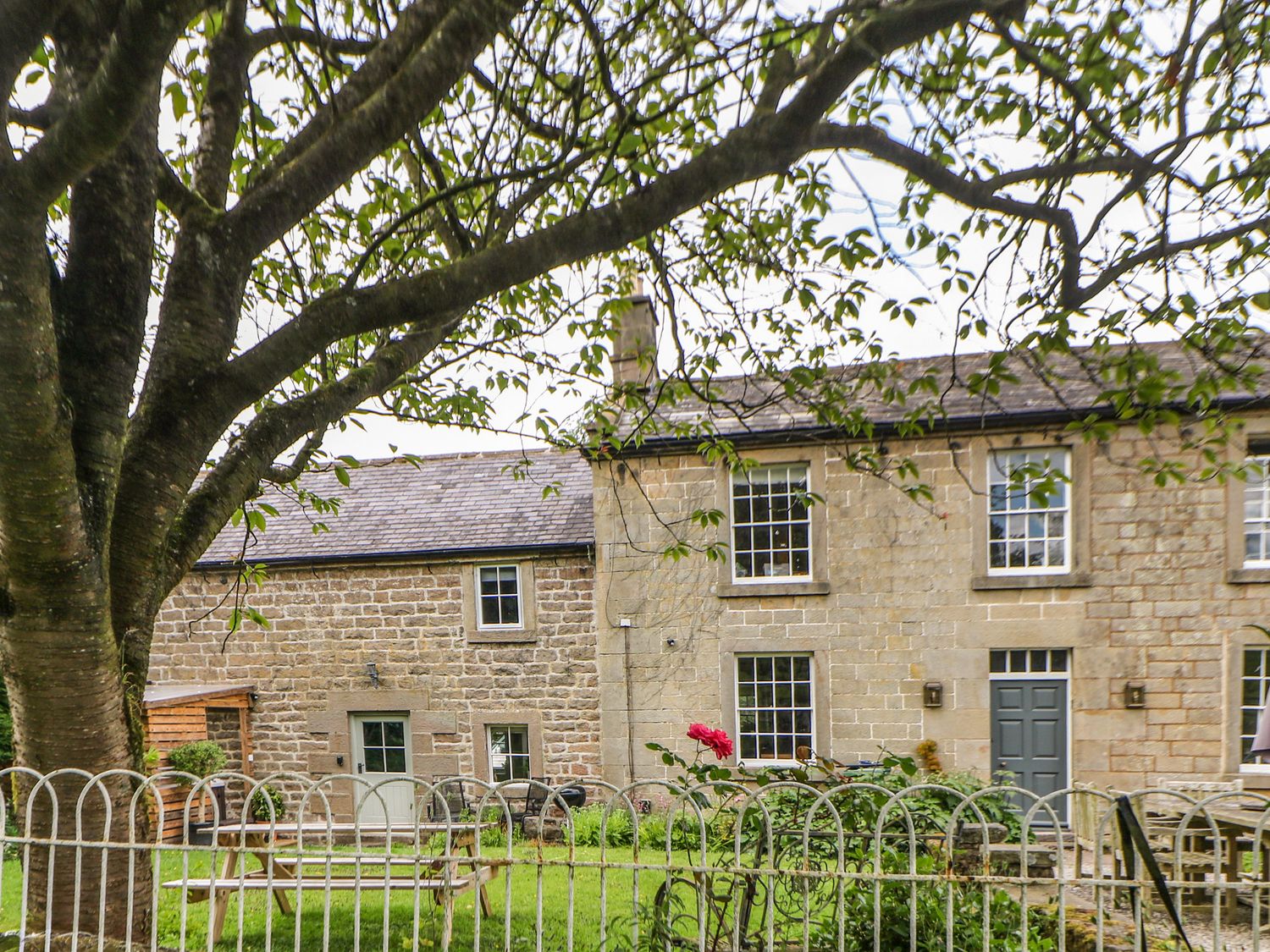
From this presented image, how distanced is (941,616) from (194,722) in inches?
460

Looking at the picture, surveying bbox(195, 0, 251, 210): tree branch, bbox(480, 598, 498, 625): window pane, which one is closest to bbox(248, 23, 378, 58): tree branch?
bbox(195, 0, 251, 210): tree branch

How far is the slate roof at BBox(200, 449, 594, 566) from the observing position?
13.5 meters

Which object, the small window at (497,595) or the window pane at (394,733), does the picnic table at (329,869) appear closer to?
the window pane at (394,733)

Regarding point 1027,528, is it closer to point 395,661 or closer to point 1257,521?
point 1257,521

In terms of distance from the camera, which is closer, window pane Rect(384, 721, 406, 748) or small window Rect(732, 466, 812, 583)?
small window Rect(732, 466, 812, 583)

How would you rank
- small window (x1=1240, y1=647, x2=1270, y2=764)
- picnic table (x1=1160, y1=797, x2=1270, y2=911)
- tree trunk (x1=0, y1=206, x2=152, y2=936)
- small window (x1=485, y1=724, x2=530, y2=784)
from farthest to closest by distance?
small window (x1=485, y1=724, x2=530, y2=784), small window (x1=1240, y1=647, x2=1270, y2=764), picnic table (x1=1160, y1=797, x2=1270, y2=911), tree trunk (x1=0, y1=206, x2=152, y2=936)

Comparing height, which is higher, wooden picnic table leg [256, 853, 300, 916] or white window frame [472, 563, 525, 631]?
white window frame [472, 563, 525, 631]

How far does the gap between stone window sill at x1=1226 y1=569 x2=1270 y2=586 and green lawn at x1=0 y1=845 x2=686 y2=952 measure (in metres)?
8.24

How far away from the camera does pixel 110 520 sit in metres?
3.59

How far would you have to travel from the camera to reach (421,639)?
13547mm

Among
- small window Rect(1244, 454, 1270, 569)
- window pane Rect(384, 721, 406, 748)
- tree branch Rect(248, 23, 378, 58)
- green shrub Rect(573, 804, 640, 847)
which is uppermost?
tree branch Rect(248, 23, 378, 58)

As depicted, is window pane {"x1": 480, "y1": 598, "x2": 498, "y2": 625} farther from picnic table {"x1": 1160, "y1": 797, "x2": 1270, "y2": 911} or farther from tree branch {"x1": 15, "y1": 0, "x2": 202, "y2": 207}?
tree branch {"x1": 15, "y1": 0, "x2": 202, "y2": 207}

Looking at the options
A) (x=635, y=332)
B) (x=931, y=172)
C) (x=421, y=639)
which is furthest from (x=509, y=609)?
(x=931, y=172)

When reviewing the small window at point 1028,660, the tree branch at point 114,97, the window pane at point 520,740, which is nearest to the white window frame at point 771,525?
the small window at point 1028,660
